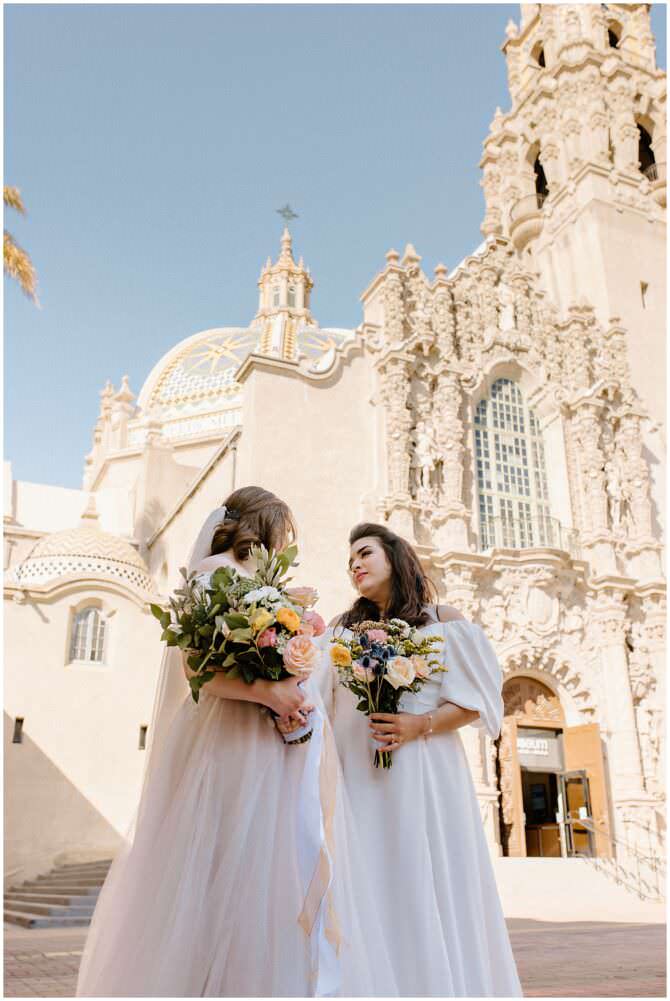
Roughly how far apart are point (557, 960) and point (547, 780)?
478 inches

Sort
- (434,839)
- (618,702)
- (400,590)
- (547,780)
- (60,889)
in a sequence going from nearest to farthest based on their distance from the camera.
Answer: (434,839) → (400,590) → (60,889) → (618,702) → (547,780)

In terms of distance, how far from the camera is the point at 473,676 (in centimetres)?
395

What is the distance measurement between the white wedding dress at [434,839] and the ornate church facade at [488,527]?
1288 cm

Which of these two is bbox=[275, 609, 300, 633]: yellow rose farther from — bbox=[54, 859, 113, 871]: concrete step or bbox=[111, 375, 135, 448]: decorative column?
bbox=[111, 375, 135, 448]: decorative column

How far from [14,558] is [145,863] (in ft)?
79.8

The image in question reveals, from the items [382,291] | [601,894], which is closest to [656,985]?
[601,894]

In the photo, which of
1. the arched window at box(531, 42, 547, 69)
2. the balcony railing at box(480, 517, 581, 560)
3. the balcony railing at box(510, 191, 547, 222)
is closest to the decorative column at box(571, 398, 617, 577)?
the balcony railing at box(480, 517, 581, 560)

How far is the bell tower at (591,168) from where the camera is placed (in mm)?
24344

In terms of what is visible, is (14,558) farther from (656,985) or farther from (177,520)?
(656,985)

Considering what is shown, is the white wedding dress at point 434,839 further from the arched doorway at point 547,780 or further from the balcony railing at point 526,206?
the balcony railing at point 526,206

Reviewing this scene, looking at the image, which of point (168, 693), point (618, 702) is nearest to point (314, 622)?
point (168, 693)

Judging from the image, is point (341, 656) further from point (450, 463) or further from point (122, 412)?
point (122, 412)

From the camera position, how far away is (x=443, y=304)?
2095 centimetres

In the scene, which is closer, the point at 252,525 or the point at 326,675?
the point at 252,525
